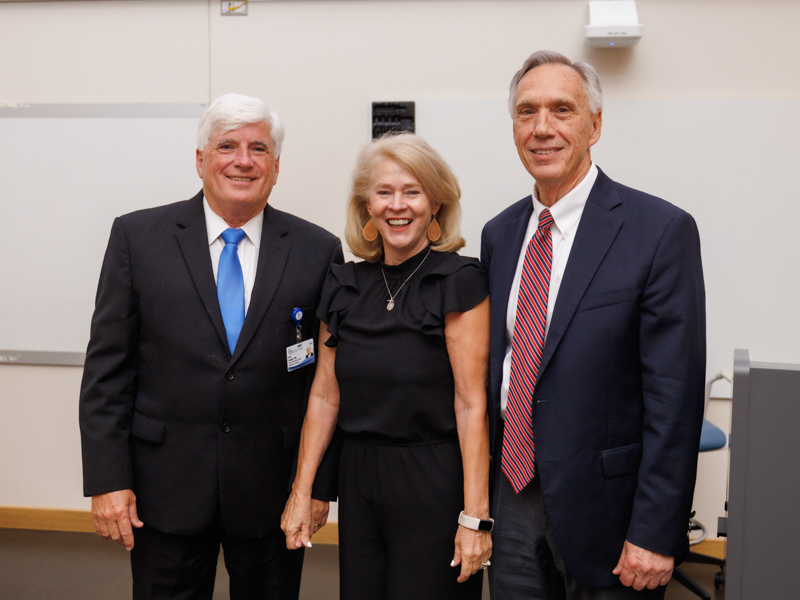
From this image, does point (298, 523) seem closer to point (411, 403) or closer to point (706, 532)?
point (411, 403)

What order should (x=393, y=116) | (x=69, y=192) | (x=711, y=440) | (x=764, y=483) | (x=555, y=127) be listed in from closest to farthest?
1. (x=764, y=483)
2. (x=555, y=127)
3. (x=711, y=440)
4. (x=393, y=116)
5. (x=69, y=192)

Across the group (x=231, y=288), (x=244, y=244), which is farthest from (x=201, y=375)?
(x=244, y=244)

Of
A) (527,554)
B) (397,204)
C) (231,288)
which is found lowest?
(527,554)

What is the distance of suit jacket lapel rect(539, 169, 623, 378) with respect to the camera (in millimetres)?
1531

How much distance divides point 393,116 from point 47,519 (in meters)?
3.10

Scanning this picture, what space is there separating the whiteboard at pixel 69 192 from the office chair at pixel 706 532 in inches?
115

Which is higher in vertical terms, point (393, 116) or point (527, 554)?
point (393, 116)

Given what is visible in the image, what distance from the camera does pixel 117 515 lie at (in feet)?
5.93

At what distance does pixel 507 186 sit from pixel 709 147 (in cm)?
104

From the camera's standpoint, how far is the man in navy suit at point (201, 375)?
180 centimetres

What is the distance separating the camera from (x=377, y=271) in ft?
6.07

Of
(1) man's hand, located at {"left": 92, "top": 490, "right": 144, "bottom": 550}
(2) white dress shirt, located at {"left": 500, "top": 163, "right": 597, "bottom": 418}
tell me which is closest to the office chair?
(2) white dress shirt, located at {"left": 500, "top": 163, "right": 597, "bottom": 418}

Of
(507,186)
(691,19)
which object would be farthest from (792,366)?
(691,19)

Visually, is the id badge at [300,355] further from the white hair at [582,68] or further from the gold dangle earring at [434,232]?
the white hair at [582,68]
